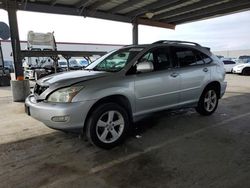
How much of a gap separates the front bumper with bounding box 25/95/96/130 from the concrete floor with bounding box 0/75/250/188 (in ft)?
1.71

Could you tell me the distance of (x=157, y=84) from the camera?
14.7ft

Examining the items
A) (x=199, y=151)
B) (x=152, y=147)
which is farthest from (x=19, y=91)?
(x=199, y=151)

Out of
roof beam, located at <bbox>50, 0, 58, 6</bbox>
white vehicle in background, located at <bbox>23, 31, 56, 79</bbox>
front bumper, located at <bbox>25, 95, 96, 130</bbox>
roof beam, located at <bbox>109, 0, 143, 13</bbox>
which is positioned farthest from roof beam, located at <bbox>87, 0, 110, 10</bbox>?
white vehicle in background, located at <bbox>23, 31, 56, 79</bbox>

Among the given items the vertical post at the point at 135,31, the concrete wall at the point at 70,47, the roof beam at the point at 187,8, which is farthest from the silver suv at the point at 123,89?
the concrete wall at the point at 70,47

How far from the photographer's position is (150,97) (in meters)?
4.41

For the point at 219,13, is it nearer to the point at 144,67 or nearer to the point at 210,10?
the point at 210,10

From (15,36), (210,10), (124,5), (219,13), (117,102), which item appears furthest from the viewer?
(219,13)

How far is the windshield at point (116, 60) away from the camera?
14.4 ft

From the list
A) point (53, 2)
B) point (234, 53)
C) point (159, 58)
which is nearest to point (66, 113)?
point (159, 58)

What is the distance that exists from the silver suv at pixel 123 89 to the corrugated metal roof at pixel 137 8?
4.19 m

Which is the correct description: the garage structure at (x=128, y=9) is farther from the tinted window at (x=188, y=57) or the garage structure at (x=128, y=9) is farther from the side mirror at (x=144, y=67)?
the side mirror at (x=144, y=67)

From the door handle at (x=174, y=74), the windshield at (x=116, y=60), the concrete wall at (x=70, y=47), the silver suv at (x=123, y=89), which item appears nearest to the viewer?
the silver suv at (x=123, y=89)

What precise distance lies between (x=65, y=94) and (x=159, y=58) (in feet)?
6.95

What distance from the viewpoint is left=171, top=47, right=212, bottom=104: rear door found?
16.4 ft
